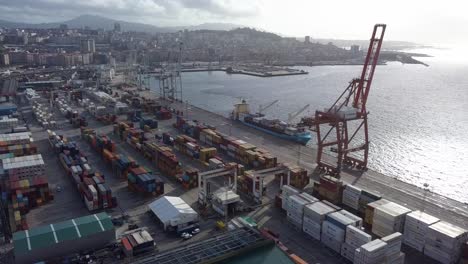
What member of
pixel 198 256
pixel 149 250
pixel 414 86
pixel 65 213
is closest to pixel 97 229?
pixel 149 250

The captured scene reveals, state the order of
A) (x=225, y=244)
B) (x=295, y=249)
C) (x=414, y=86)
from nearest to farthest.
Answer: (x=225, y=244) < (x=295, y=249) < (x=414, y=86)

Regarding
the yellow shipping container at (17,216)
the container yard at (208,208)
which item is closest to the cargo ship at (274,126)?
the container yard at (208,208)

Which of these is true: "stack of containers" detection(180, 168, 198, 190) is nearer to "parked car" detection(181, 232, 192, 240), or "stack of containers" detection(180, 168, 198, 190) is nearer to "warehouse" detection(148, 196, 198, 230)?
"warehouse" detection(148, 196, 198, 230)

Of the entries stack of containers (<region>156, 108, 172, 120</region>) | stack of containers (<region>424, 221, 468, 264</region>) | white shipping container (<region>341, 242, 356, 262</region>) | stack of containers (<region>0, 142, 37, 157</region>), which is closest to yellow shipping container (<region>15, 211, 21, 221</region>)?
stack of containers (<region>0, 142, 37, 157</region>)

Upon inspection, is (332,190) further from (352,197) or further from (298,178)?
(298,178)

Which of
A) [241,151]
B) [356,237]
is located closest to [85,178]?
[241,151]

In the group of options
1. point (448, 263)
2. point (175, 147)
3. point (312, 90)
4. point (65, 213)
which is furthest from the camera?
point (312, 90)

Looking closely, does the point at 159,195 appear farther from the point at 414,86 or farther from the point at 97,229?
the point at 414,86
